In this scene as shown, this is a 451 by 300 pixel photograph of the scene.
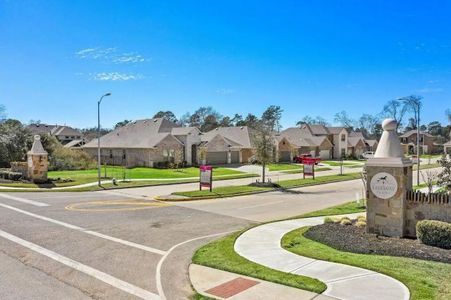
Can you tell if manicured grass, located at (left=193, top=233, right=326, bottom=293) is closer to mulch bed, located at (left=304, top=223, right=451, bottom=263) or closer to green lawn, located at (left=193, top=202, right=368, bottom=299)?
green lawn, located at (left=193, top=202, right=368, bottom=299)

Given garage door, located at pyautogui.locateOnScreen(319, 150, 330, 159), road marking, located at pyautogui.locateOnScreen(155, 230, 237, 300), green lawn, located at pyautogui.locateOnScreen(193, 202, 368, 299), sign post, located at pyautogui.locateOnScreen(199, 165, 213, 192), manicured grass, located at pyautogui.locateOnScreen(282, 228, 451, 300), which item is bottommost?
road marking, located at pyautogui.locateOnScreen(155, 230, 237, 300)

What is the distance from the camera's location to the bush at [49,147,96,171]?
4916 cm

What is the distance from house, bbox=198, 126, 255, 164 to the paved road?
1208 inches

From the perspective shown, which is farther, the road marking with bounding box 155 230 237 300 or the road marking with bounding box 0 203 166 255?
the road marking with bounding box 0 203 166 255

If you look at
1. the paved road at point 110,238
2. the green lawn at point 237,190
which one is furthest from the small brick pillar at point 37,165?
the green lawn at point 237,190

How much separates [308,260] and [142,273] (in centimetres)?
442

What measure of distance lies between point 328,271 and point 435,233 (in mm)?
4456

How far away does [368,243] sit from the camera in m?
12.2

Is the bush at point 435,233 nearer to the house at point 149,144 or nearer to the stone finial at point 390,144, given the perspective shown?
the stone finial at point 390,144

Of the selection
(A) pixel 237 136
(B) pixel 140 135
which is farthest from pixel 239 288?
(A) pixel 237 136

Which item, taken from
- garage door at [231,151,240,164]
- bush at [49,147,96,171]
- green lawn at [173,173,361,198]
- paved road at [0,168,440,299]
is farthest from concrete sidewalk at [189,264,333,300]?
garage door at [231,151,240,164]

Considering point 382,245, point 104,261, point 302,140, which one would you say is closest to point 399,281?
point 382,245

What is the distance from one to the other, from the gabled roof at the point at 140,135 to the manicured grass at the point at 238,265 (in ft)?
135

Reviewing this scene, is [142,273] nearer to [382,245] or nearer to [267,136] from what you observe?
[382,245]
